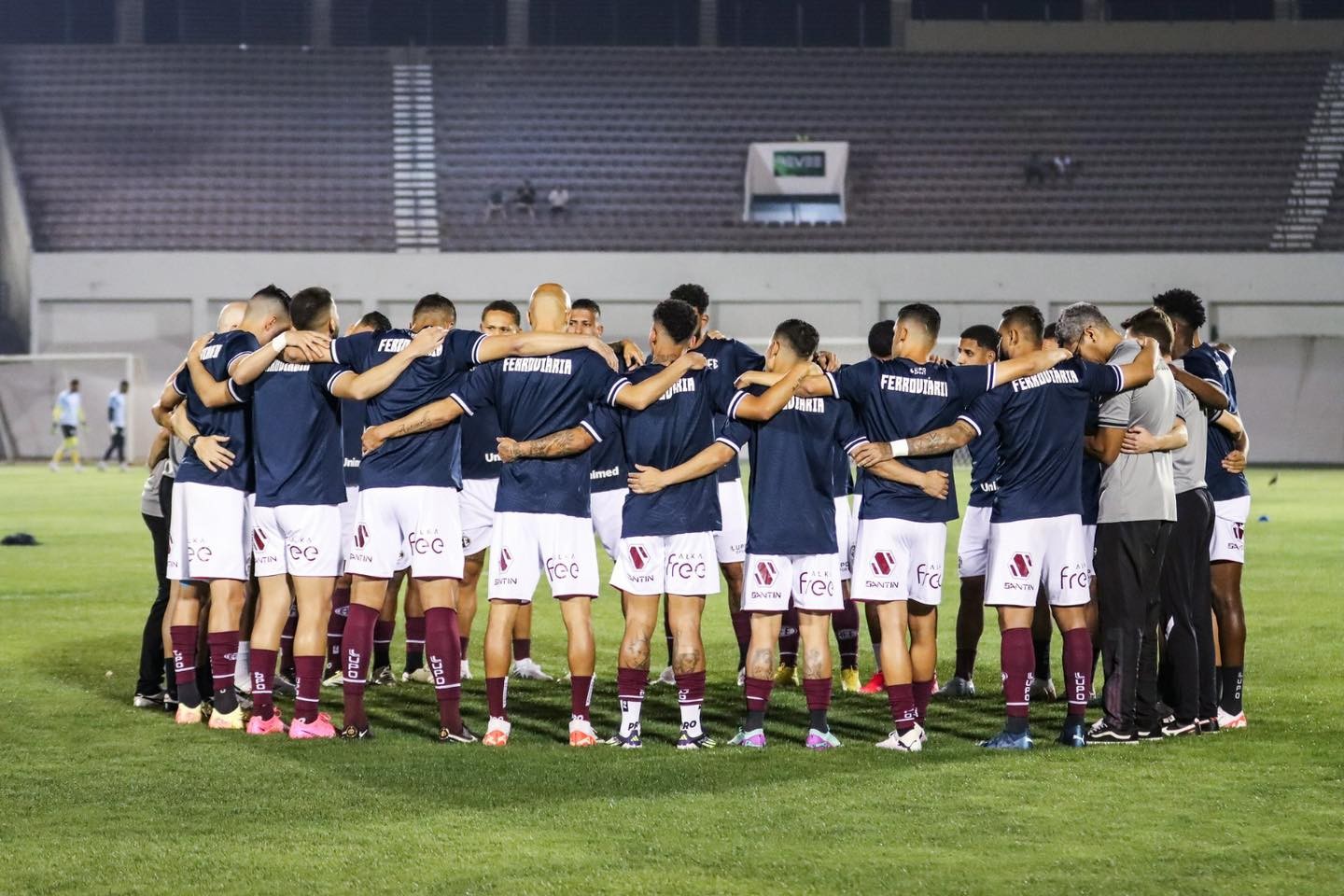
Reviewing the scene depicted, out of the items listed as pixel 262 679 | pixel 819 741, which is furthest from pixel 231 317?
pixel 819 741

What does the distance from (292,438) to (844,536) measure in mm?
3458

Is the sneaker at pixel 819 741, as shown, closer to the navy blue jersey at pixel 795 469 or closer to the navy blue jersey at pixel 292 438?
the navy blue jersey at pixel 795 469

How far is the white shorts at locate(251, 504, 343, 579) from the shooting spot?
771 cm

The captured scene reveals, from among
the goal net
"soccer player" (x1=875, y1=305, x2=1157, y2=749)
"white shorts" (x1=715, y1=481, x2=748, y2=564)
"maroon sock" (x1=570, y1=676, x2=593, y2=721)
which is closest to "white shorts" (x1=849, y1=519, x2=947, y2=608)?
"soccer player" (x1=875, y1=305, x2=1157, y2=749)

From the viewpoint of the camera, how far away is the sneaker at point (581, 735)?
292 inches

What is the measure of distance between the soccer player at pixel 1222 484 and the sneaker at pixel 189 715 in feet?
16.9

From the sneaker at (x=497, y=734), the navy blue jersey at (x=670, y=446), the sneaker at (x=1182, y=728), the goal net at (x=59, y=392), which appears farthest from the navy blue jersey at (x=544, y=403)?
the goal net at (x=59, y=392)

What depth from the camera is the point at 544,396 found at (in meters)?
7.43

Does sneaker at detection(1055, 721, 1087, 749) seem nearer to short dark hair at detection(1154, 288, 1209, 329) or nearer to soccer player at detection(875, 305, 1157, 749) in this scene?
soccer player at detection(875, 305, 1157, 749)

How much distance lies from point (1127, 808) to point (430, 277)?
103ft

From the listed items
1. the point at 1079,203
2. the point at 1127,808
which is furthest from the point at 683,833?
the point at 1079,203

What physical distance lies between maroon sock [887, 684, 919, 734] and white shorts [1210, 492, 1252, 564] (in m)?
1.97

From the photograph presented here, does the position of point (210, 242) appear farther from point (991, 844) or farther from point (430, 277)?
point (991, 844)

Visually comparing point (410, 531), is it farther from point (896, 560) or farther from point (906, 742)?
point (906, 742)
